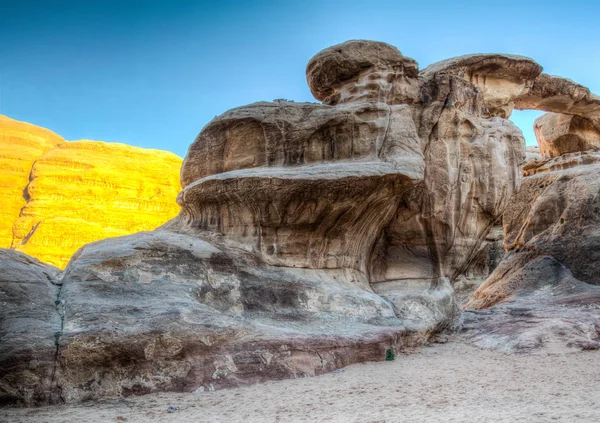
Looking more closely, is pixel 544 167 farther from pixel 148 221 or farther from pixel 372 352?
pixel 148 221

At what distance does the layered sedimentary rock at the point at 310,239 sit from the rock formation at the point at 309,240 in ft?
0.06

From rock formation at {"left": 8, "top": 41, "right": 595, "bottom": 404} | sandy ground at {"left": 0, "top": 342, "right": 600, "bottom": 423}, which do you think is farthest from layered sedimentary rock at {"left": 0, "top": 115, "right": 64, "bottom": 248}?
sandy ground at {"left": 0, "top": 342, "right": 600, "bottom": 423}

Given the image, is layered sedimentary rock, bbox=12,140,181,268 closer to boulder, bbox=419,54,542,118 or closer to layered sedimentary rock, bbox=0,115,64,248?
layered sedimentary rock, bbox=0,115,64,248

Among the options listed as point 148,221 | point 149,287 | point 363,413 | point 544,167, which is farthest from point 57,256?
point 363,413

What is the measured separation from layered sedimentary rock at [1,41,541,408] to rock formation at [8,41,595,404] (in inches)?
0.7

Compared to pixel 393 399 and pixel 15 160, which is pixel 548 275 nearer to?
pixel 393 399

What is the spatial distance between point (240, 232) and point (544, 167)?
415 inches

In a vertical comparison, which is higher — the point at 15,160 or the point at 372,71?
the point at 15,160

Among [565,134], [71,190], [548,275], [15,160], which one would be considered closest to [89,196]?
[71,190]

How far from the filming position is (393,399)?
13.6 ft

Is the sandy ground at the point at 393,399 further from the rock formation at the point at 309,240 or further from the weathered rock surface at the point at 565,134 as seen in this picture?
the weathered rock surface at the point at 565,134

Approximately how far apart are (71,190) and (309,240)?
39746mm

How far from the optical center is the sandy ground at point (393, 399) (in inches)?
141

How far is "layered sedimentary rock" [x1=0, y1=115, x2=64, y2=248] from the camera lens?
40.2 metres
